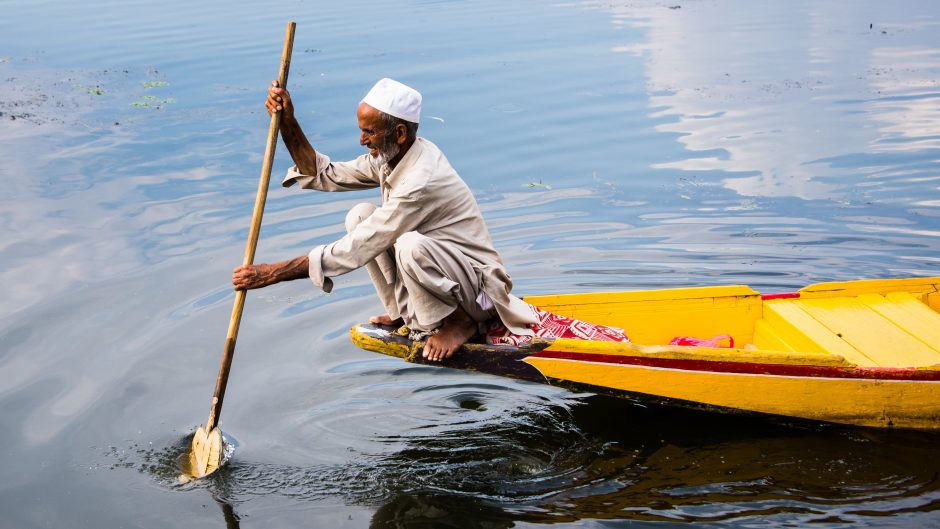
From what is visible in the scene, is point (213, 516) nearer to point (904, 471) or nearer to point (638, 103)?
point (904, 471)

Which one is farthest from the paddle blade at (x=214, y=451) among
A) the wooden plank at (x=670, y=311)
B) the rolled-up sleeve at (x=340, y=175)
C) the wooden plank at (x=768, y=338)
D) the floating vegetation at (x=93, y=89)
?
the floating vegetation at (x=93, y=89)

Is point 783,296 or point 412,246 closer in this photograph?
point 412,246

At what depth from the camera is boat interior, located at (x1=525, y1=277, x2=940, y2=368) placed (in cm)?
491

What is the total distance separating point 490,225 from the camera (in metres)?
7.50

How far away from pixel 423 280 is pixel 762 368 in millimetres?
1569

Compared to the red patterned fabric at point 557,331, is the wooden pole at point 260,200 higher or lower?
higher

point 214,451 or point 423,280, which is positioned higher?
point 423,280

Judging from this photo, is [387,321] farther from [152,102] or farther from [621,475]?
[152,102]

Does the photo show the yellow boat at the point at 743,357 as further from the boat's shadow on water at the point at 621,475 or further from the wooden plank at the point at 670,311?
the boat's shadow on water at the point at 621,475

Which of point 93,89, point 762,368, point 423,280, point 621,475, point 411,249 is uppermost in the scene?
point 93,89

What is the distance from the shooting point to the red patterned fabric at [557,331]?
15.2ft

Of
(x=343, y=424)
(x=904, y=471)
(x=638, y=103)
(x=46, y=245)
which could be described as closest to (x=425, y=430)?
(x=343, y=424)

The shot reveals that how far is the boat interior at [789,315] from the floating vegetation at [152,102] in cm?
729

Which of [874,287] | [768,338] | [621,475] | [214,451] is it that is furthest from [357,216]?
[874,287]
